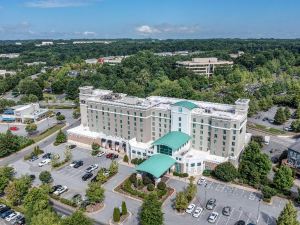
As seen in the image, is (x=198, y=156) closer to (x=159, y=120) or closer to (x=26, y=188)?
(x=159, y=120)

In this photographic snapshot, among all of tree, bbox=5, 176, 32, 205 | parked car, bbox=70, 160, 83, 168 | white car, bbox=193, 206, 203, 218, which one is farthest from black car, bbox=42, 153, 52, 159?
white car, bbox=193, 206, 203, 218

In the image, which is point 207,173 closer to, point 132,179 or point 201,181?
point 201,181

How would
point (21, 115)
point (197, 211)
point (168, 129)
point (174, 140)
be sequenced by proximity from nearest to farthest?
1. point (197, 211)
2. point (174, 140)
3. point (168, 129)
4. point (21, 115)

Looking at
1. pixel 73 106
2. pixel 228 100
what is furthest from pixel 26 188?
Answer: pixel 228 100

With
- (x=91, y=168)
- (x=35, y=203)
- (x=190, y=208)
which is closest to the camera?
(x=35, y=203)

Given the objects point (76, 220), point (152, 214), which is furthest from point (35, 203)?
point (152, 214)

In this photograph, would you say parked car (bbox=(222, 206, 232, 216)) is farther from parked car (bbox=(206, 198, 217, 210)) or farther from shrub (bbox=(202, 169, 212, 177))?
shrub (bbox=(202, 169, 212, 177))

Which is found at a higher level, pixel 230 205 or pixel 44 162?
pixel 44 162
